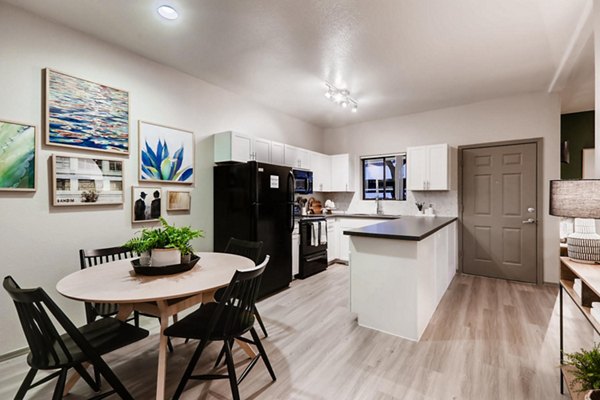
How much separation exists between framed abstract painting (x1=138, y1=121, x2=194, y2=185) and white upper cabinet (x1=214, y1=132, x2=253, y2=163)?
341mm

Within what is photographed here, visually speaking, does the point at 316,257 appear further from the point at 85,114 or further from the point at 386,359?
the point at 85,114

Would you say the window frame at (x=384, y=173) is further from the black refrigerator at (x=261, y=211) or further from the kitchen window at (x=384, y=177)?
the black refrigerator at (x=261, y=211)

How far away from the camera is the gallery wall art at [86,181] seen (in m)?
2.45

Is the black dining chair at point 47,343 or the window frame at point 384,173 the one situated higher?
the window frame at point 384,173

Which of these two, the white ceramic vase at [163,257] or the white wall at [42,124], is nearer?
the white ceramic vase at [163,257]

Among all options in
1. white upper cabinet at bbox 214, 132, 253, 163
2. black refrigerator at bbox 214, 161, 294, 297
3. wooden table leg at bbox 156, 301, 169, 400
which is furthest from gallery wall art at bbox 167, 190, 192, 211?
wooden table leg at bbox 156, 301, 169, 400

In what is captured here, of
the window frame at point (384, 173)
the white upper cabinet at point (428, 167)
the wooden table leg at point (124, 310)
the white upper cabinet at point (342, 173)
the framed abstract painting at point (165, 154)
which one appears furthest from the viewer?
the white upper cabinet at point (342, 173)

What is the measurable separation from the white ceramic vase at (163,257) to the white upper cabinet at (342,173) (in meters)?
4.13

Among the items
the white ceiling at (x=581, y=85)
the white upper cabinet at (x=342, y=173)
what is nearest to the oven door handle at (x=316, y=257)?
the white upper cabinet at (x=342, y=173)

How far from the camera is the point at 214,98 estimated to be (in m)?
3.82

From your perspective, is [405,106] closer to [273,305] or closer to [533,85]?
[533,85]

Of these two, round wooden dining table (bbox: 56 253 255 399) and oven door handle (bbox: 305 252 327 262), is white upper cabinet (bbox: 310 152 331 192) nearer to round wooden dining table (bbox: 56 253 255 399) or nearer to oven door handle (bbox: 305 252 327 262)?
oven door handle (bbox: 305 252 327 262)

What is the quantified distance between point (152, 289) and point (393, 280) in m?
1.98

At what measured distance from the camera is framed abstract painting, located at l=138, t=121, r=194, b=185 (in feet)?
9.96
